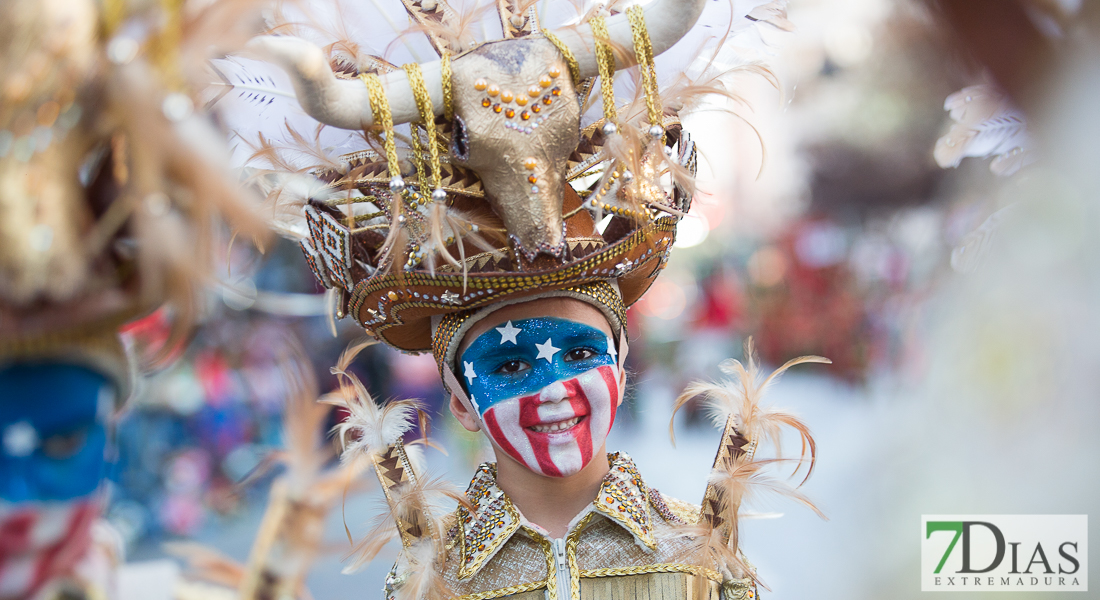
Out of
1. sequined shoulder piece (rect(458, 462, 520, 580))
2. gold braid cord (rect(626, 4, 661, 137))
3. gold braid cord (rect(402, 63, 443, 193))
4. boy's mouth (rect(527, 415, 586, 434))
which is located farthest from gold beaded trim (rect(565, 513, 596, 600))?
gold braid cord (rect(626, 4, 661, 137))

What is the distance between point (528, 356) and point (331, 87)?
88cm

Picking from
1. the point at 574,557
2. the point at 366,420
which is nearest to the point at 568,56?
the point at 366,420

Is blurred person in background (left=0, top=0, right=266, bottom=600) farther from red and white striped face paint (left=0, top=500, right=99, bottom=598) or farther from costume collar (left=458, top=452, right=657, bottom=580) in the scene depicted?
costume collar (left=458, top=452, right=657, bottom=580)

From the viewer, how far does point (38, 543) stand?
1152mm

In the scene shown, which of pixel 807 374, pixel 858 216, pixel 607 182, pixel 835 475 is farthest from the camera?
pixel 858 216

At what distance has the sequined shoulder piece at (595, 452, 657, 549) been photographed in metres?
2.26

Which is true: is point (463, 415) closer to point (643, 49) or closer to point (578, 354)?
point (578, 354)

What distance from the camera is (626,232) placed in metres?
2.26

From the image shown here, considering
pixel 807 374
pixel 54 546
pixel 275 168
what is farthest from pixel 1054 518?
pixel 807 374

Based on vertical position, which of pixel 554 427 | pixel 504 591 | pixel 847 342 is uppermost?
pixel 847 342

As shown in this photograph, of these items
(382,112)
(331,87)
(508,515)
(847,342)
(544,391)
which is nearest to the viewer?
(331,87)

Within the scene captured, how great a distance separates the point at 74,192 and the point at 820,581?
547 centimetres

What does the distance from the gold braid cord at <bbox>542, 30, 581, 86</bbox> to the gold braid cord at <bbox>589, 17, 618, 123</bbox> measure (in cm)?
6

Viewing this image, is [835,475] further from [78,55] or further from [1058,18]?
[78,55]
